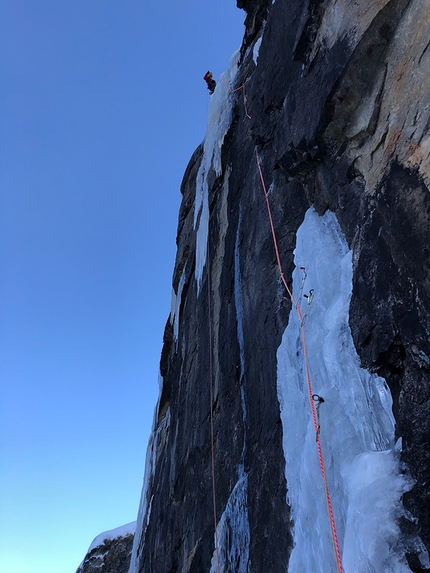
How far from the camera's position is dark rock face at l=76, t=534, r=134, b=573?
14547mm

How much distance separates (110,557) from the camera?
14.9m

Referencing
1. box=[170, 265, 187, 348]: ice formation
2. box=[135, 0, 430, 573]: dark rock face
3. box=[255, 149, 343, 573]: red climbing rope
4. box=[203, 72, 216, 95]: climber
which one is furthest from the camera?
box=[203, 72, 216, 95]: climber

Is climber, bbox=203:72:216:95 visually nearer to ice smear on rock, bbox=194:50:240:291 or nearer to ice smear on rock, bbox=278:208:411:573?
ice smear on rock, bbox=194:50:240:291

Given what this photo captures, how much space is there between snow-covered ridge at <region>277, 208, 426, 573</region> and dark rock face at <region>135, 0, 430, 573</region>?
12cm

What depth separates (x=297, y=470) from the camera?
3.99 metres

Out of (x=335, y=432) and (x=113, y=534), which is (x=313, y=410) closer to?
(x=335, y=432)

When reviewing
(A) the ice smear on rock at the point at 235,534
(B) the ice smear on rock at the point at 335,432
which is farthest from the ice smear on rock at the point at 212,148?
(A) the ice smear on rock at the point at 235,534

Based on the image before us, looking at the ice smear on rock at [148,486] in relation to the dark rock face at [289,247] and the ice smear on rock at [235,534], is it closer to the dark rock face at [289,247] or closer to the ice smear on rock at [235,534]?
the dark rock face at [289,247]

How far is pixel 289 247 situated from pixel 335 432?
7.68 ft

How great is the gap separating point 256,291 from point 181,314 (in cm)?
398

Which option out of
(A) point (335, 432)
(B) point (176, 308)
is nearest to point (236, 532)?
(A) point (335, 432)

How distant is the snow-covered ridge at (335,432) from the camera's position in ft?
9.09

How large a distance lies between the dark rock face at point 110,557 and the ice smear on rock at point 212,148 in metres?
10.5

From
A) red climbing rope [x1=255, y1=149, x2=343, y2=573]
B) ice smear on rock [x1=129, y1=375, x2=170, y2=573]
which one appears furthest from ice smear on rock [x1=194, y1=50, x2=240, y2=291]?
ice smear on rock [x1=129, y1=375, x2=170, y2=573]
